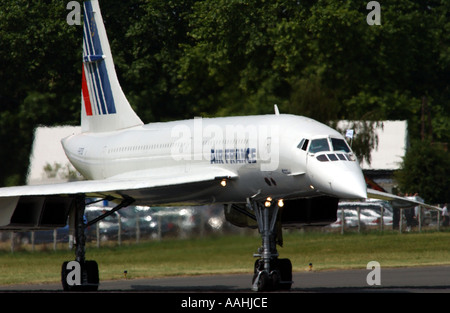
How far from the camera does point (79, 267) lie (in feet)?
84.2

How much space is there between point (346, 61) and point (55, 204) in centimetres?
4608

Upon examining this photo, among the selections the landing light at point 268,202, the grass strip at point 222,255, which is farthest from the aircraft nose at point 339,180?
the grass strip at point 222,255

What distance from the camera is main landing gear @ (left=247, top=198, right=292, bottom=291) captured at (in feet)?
75.7

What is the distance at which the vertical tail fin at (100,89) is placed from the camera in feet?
98.4

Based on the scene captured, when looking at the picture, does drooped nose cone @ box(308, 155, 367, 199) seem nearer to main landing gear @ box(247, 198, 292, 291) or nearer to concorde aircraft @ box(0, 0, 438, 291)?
concorde aircraft @ box(0, 0, 438, 291)

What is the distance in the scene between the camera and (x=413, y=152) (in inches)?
2254

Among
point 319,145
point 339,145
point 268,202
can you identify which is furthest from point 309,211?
point 319,145

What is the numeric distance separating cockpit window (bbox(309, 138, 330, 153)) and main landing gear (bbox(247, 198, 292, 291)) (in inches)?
76.3

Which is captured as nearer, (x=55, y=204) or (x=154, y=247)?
(x=55, y=204)

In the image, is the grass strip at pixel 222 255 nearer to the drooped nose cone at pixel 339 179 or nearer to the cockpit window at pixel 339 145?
the cockpit window at pixel 339 145

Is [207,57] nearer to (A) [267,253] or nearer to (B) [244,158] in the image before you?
(B) [244,158]

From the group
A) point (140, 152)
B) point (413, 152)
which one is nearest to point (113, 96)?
point (140, 152)

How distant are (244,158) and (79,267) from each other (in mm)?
5385
